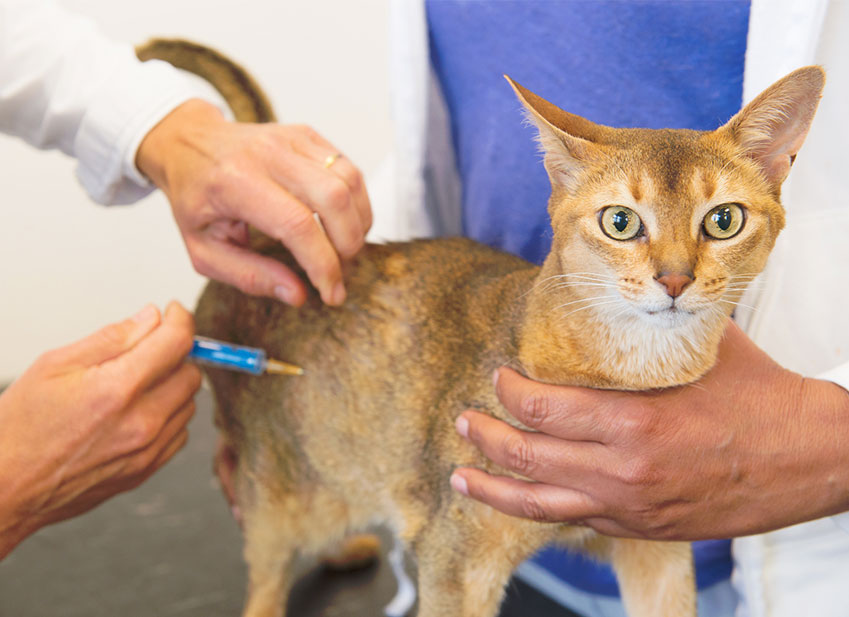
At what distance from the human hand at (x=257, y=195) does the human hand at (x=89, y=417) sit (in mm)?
119

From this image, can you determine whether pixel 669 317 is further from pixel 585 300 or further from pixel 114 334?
pixel 114 334

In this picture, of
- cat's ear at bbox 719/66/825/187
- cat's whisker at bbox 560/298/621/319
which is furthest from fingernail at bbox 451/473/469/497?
cat's ear at bbox 719/66/825/187

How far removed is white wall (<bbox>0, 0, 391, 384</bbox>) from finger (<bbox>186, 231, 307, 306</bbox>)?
1.84 ft

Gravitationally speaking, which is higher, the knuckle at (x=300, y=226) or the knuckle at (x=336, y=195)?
the knuckle at (x=336, y=195)

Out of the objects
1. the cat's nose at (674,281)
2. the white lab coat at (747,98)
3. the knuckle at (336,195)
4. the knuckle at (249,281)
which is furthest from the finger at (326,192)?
the cat's nose at (674,281)

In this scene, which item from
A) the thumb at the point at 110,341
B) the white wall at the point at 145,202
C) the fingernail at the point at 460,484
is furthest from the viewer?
the white wall at the point at 145,202

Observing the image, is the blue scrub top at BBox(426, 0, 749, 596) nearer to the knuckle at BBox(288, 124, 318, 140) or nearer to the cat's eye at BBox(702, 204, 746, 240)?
the cat's eye at BBox(702, 204, 746, 240)

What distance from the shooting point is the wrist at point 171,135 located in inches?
39.5

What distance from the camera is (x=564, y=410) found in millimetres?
764

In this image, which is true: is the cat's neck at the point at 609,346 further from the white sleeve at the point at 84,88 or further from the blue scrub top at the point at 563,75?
the white sleeve at the point at 84,88

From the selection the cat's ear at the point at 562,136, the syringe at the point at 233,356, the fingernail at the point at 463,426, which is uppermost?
the cat's ear at the point at 562,136

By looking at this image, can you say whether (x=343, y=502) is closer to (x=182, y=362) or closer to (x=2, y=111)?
(x=182, y=362)

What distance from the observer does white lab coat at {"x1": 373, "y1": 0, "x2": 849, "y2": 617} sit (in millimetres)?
610

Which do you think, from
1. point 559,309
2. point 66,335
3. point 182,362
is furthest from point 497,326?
point 66,335
